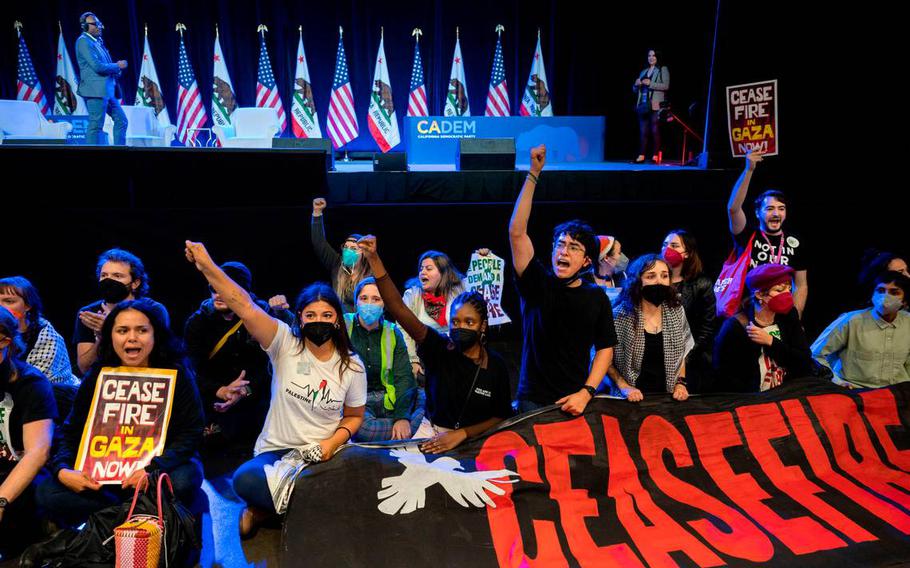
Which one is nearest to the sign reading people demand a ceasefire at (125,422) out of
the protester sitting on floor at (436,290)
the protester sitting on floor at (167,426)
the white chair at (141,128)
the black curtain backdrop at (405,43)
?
the protester sitting on floor at (167,426)

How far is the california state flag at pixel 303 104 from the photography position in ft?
36.5

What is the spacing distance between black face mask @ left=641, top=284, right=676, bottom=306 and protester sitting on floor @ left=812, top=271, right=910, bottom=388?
133 cm

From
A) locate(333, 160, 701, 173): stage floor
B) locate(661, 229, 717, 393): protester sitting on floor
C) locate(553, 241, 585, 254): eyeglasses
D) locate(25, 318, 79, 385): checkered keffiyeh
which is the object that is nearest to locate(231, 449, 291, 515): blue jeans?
locate(25, 318, 79, 385): checkered keffiyeh

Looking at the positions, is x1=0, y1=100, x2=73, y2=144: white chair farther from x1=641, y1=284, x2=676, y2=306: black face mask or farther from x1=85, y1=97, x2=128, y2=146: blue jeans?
x1=641, y1=284, x2=676, y2=306: black face mask

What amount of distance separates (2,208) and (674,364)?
16.7 feet

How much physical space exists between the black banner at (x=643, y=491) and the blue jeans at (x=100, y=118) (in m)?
5.89

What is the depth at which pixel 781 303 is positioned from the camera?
377 centimetres

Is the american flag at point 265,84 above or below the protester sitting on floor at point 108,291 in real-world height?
above

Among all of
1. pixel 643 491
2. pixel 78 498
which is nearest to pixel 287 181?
pixel 78 498

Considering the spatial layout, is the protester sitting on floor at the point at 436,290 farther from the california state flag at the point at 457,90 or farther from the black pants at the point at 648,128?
the california state flag at the point at 457,90

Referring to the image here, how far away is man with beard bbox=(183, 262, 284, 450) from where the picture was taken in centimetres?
414

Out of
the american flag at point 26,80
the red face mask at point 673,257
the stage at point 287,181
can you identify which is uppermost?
the american flag at point 26,80

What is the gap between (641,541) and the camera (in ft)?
9.36

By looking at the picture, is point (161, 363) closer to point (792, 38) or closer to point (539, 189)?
point (539, 189)
